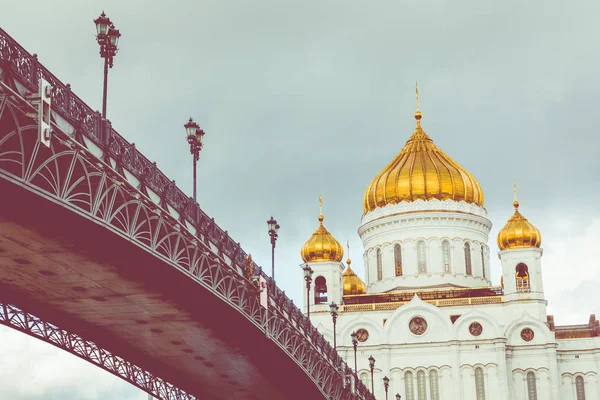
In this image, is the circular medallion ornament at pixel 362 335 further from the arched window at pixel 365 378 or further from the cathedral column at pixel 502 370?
the cathedral column at pixel 502 370

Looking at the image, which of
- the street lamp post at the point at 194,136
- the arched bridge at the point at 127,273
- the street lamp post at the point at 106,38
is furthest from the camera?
the street lamp post at the point at 194,136

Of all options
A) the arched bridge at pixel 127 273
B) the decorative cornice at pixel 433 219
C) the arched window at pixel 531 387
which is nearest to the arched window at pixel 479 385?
the arched window at pixel 531 387

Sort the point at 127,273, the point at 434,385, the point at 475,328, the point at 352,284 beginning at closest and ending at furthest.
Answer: the point at 127,273, the point at 434,385, the point at 475,328, the point at 352,284

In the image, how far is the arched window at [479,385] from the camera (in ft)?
236

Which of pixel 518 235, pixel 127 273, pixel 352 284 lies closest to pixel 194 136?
pixel 127 273

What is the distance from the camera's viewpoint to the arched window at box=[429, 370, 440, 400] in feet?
238

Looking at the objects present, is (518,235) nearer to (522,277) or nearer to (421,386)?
(522,277)

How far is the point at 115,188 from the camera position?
23.6m

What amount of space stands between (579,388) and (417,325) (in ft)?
40.3

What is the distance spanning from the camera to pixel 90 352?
1596 inches

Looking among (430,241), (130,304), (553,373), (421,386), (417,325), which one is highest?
(430,241)

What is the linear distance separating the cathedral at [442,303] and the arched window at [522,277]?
0.07 metres

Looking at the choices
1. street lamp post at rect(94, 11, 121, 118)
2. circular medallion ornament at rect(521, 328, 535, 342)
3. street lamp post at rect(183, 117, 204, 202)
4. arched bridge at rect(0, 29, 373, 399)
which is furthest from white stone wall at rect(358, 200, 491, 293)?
street lamp post at rect(94, 11, 121, 118)

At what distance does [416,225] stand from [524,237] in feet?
29.1
